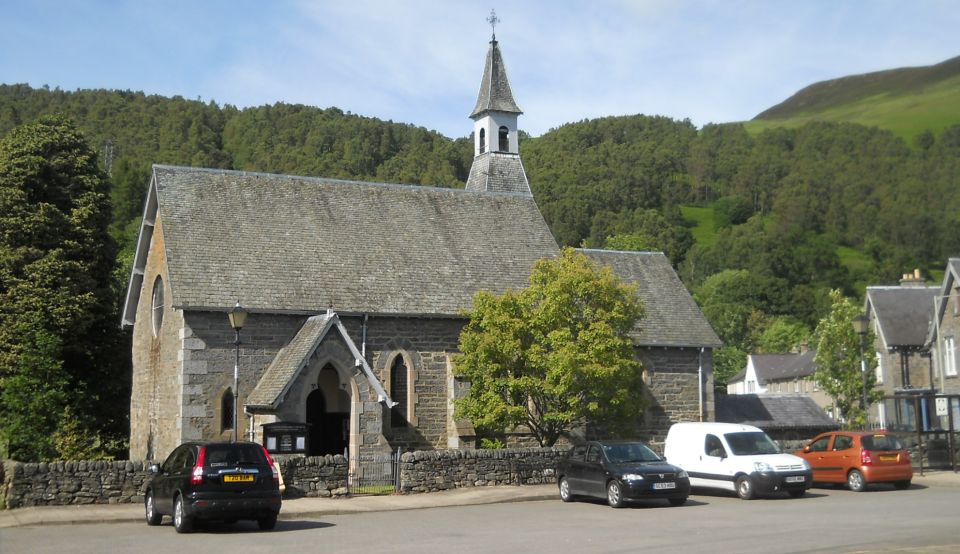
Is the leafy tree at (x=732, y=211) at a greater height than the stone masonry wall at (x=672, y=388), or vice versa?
the leafy tree at (x=732, y=211)

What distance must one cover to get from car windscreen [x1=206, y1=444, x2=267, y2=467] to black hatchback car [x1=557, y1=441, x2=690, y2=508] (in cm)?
828

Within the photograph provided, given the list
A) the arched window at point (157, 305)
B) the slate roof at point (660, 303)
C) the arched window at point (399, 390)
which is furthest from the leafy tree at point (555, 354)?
the arched window at point (157, 305)

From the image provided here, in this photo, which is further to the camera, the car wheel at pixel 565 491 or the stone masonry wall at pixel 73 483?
the car wheel at pixel 565 491

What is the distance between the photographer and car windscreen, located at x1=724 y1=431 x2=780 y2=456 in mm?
25406

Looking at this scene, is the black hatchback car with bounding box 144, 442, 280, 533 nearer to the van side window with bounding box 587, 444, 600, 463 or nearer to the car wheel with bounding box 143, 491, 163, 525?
the car wheel with bounding box 143, 491, 163, 525

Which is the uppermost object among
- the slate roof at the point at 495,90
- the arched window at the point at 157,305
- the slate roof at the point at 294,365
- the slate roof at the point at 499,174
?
the slate roof at the point at 495,90

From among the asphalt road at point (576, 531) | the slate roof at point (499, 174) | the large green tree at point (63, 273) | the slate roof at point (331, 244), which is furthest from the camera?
the slate roof at point (499, 174)

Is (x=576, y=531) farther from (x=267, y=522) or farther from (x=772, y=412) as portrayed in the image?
(x=772, y=412)

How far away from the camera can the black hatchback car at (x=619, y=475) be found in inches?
885

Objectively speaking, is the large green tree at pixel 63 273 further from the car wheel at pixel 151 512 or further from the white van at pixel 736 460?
the white van at pixel 736 460

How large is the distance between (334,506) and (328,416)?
7.71m

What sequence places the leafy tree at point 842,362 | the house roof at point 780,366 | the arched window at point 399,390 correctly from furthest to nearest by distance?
the house roof at point 780,366
the leafy tree at point 842,362
the arched window at point 399,390

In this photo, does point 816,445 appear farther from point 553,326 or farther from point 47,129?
point 47,129

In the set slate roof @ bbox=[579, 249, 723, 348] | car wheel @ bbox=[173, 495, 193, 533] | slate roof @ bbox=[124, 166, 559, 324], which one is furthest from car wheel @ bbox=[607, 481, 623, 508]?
slate roof @ bbox=[579, 249, 723, 348]
